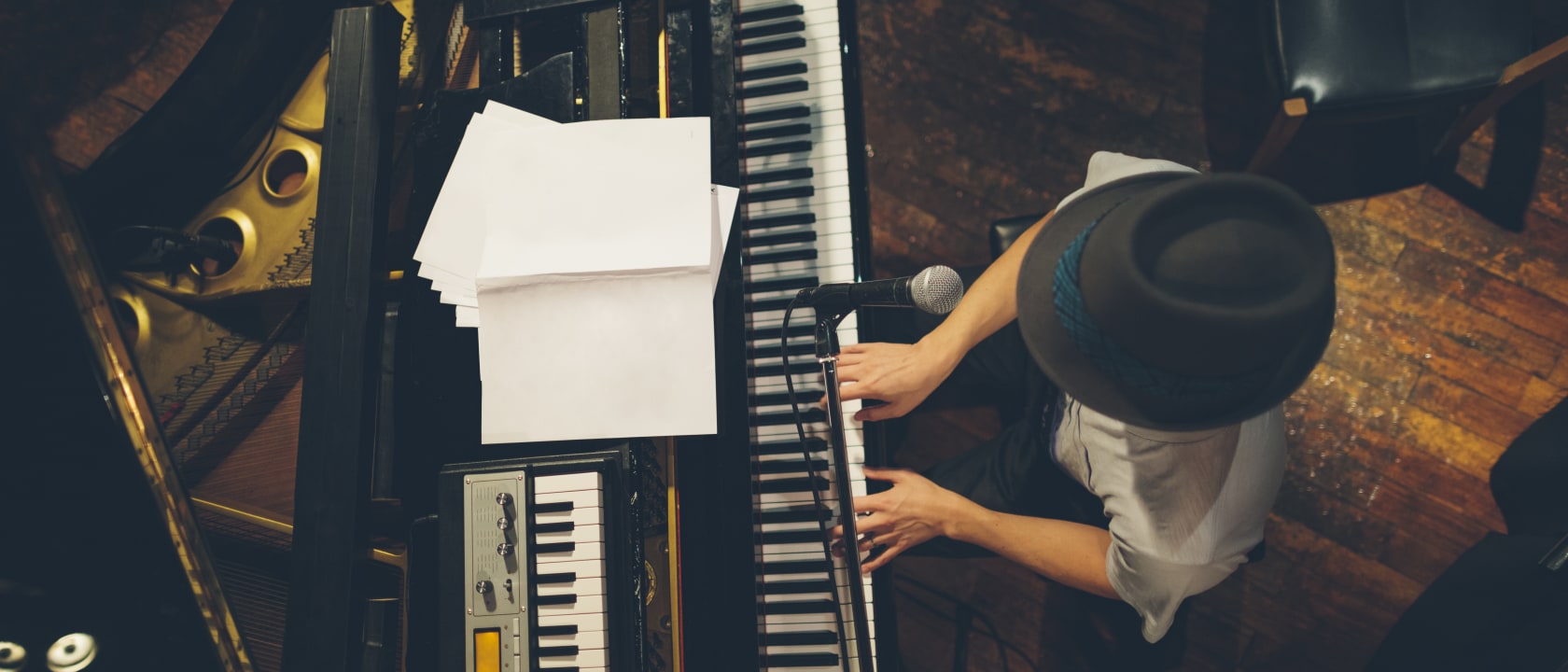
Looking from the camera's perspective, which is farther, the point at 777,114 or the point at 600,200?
the point at 777,114

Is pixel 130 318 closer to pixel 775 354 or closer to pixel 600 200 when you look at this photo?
pixel 600 200

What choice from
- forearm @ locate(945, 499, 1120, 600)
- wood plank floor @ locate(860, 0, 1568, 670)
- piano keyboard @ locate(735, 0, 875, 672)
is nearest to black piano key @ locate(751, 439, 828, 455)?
piano keyboard @ locate(735, 0, 875, 672)

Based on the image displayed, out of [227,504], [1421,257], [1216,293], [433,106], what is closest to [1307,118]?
[1421,257]

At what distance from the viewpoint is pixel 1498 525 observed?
102 inches

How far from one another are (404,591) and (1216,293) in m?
1.74

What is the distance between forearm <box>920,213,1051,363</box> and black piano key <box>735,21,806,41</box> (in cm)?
76

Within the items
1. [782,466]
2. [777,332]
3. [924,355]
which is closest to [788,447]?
[782,466]

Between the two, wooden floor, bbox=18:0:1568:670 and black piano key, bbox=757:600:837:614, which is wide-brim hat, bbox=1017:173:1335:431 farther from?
wooden floor, bbox=18:0:1568:670

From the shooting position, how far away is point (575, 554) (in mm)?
1522

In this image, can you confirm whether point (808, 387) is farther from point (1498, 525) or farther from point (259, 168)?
point (1498, 525)

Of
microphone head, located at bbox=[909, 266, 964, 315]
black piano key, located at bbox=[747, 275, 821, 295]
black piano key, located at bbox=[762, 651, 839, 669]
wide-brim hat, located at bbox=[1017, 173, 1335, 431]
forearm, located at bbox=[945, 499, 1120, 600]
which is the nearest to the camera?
wide-brim hat, located at bbox=[1017, 173, 1335, 431]

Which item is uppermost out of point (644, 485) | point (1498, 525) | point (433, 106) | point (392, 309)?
point (433, 106)

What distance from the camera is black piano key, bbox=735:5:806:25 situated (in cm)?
189

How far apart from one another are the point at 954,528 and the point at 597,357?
94cm
